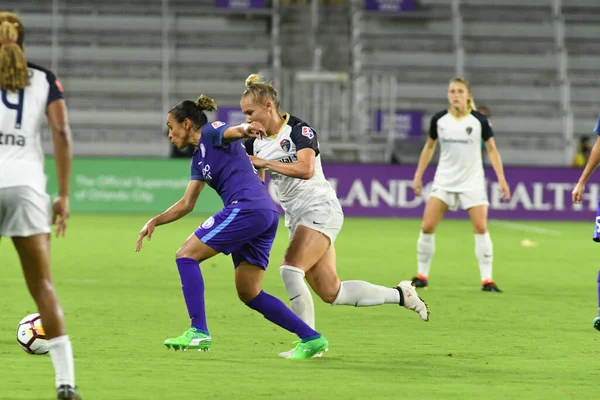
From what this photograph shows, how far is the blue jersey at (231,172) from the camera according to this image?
22.6 feet

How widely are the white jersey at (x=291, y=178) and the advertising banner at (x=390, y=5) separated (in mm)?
21562

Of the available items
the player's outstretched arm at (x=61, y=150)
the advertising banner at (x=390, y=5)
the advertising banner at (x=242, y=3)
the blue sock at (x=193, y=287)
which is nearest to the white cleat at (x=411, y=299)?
the blue sock at (x=193, y=287)

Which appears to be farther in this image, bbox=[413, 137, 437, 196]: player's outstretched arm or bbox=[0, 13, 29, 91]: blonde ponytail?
bbox=[413, 137, 437, 196]: player's outstretched arm

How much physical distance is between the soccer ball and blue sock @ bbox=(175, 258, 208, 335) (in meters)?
0.90

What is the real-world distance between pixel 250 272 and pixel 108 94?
2201 cm

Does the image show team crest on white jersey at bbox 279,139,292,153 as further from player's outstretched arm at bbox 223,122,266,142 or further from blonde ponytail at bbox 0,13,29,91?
blonde ponytail at bbox 0,13,29,91

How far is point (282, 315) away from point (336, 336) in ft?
4.09

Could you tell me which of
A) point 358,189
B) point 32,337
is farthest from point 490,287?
point 358,189

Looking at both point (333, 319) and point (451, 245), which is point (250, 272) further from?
point (451, 245)

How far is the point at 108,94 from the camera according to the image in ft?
92.6

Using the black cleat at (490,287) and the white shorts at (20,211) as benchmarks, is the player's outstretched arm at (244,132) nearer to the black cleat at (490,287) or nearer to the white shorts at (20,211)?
the white shorts at (20,211)

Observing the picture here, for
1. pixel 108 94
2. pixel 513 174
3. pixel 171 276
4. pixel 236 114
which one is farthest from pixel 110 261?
pixel 108 94

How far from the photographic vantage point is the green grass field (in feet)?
19.5

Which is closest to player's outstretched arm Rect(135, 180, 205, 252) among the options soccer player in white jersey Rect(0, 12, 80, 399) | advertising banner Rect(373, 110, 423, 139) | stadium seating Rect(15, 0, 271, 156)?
soccer player in white jersey Rect(0, 12, 80, 399)
